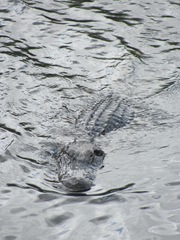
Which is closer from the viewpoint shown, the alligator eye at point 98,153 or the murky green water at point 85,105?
the murky green water at point 85,105

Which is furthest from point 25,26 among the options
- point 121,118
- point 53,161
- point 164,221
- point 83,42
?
point 164,221

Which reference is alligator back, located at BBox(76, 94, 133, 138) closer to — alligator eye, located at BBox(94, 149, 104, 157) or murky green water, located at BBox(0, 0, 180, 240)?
murky green water, located at BBox(0, 0, 180, 240)

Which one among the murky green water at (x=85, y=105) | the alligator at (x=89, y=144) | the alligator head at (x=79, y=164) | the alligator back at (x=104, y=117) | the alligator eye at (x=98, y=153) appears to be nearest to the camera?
the murky green water at (x=85, y=105)

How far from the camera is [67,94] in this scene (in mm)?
9172

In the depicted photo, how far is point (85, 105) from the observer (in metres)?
8.85

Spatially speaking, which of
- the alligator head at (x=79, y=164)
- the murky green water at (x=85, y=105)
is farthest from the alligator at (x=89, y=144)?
the murky green water at (x=85, y=105)

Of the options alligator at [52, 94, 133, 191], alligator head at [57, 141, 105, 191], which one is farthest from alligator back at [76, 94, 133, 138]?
alligator head at [57, 141, 105, 191]

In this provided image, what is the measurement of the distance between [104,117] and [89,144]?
1052 millimetres

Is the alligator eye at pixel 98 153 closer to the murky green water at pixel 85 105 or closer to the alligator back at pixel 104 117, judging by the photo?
the murky green water at pixel 85 105

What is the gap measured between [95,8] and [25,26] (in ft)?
6.12

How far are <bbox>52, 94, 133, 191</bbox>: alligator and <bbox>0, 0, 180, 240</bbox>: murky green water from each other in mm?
116

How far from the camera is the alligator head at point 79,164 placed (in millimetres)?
6344

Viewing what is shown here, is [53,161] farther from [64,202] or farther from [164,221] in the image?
[164,221]

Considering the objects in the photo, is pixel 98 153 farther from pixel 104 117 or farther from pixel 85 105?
pixel 85 105
